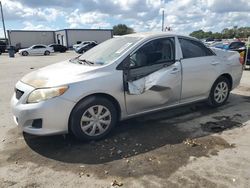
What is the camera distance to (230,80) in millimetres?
6078

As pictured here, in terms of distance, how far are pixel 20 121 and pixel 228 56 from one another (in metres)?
4.39

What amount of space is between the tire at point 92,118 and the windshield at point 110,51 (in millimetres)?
721

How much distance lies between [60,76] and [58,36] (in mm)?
53396

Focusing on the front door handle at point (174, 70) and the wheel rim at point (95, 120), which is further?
the front door handle at point (174, 70)

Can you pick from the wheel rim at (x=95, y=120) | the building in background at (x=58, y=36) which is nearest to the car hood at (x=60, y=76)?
the wheel rim at (x=95, y=120)

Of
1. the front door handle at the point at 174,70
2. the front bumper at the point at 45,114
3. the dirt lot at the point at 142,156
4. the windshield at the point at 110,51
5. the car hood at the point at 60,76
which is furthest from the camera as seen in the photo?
the front door handle at the point at 174,70

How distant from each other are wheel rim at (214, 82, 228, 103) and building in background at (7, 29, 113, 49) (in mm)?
48068

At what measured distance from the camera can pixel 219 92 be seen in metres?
5.93

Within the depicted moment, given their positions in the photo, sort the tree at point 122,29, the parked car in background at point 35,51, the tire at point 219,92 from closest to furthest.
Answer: the tire at point 219,92 < the parked car in background at point 35,51 < the tree at point 122,29

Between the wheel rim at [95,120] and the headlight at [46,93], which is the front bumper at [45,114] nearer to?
the headlight at [46,93]

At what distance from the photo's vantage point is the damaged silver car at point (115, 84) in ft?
13.0

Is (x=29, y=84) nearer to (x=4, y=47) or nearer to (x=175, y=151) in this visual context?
(x=175, y=151)

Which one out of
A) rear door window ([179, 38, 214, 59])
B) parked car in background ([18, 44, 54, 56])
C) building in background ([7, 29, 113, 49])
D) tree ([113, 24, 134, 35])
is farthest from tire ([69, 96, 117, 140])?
tree ([113, 24, 134, 35])

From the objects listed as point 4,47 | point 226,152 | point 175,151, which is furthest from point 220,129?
point 4,47
